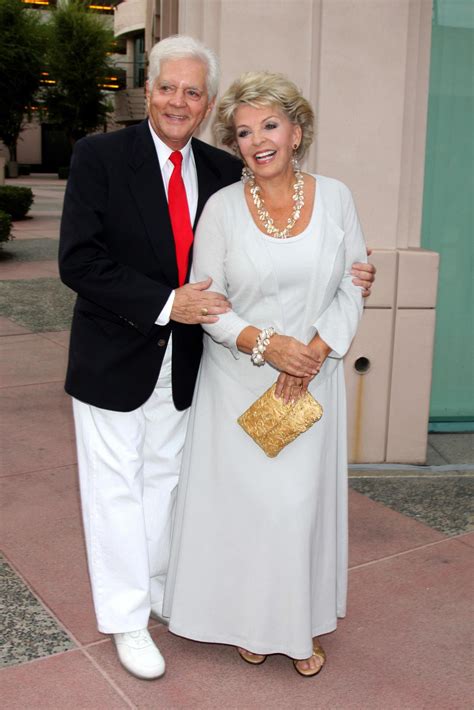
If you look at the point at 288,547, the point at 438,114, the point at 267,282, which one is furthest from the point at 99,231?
the point at 438,114

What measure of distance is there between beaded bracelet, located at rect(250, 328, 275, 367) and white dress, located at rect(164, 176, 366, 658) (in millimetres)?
74

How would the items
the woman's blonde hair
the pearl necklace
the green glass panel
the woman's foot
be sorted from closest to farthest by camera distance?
the woman's blonde hair
the pearl necklace
the woman's foot
the green glass panel

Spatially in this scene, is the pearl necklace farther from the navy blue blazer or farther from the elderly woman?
the navy blue blazer

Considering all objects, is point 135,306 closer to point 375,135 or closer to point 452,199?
point 375,135

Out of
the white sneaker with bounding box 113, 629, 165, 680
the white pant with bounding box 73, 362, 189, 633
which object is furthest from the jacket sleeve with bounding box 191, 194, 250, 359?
the white sneaker with bounding box 113, 629, 165, 680

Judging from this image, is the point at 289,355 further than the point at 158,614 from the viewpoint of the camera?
No

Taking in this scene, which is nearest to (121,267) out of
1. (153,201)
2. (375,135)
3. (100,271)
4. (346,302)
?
(100,271)

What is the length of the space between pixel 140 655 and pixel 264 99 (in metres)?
2.00

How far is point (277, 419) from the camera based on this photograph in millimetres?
2947

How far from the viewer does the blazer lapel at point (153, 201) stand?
3020 millimetres

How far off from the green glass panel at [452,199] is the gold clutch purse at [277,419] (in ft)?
11.4

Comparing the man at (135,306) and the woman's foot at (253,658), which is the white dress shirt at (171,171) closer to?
the man at (135,306)

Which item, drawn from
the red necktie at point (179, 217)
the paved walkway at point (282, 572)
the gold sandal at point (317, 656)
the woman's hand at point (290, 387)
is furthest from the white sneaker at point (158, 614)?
the red necktie at point (179, 217)

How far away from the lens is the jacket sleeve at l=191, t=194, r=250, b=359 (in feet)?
9.70
